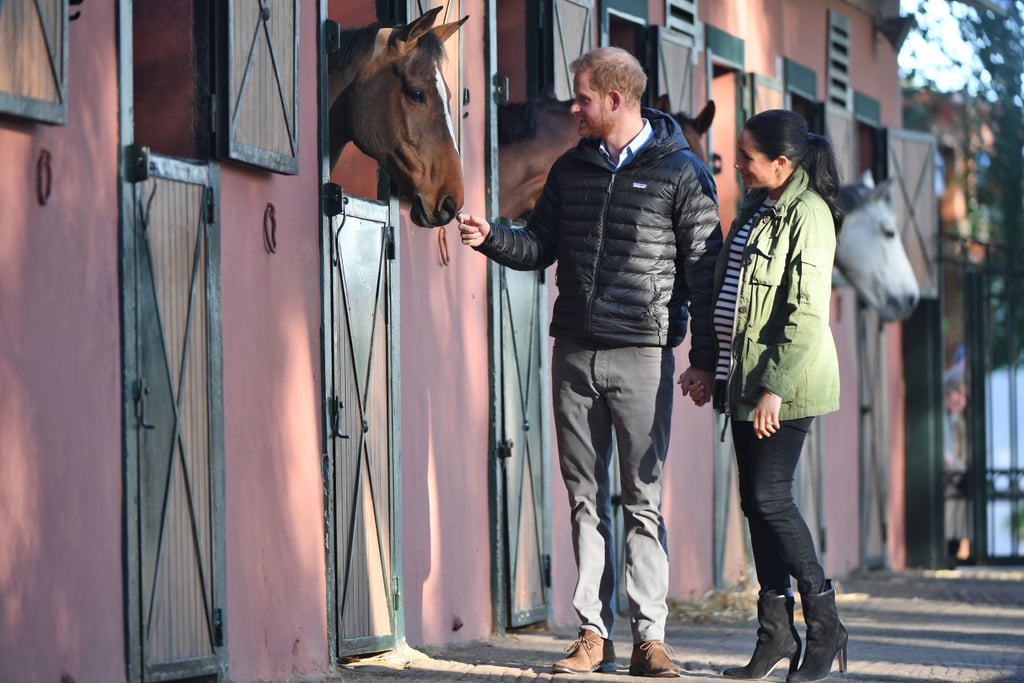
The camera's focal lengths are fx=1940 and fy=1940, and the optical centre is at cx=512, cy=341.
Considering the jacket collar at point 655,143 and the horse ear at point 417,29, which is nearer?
the jacket collar at point 655,143

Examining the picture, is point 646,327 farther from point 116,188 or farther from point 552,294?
point 552,294

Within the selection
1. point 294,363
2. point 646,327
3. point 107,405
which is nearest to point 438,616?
point 294,363

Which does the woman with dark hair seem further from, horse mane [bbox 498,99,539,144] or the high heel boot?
horse mane [bbox 498,99,539,144]

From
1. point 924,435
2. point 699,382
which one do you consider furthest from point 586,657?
point 924,435

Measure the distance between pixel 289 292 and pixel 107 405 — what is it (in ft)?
4.45

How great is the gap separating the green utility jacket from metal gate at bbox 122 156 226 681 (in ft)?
5.51

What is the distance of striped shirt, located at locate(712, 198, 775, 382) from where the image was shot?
6.21 meters

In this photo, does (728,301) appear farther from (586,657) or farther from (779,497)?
(586,657)

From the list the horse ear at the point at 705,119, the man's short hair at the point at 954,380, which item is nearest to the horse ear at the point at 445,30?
the horse ear at the point at 705,119

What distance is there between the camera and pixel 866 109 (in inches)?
631

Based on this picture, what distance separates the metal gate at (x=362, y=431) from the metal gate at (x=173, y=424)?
2.92 ft

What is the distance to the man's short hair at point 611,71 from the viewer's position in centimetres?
621

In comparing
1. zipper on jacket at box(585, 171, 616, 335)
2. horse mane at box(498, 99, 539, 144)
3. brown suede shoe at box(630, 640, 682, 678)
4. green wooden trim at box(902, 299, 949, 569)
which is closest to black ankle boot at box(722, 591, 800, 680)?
brown suede shoe at box(630, 640, 682, 678)

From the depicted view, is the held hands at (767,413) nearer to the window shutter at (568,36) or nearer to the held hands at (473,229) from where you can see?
the held hands at (473,229)
